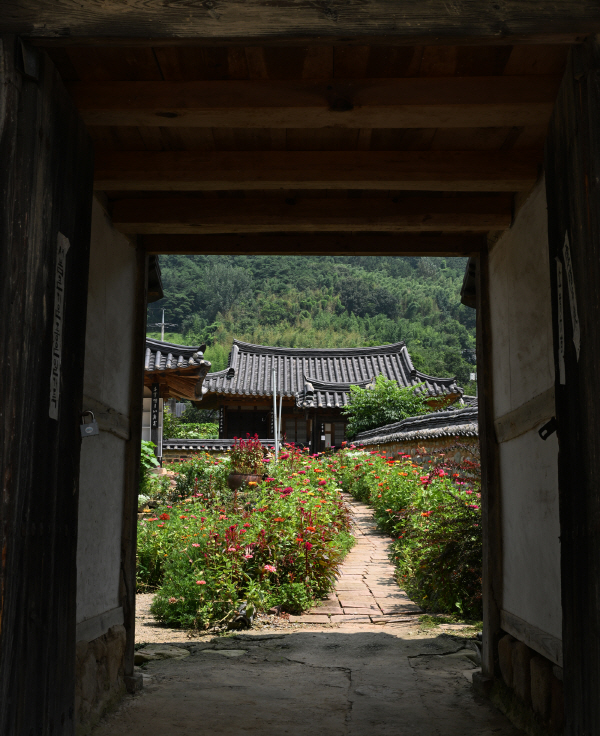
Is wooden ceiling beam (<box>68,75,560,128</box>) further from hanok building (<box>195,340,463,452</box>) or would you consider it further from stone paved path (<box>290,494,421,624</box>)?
hanok building (<box>195,340,463,452</box>)

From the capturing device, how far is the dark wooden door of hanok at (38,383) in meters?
2.22

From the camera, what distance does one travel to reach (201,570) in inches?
248

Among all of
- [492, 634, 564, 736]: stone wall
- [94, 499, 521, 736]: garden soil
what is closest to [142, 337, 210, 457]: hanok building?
[94, 499, 521, 736]: garden soil

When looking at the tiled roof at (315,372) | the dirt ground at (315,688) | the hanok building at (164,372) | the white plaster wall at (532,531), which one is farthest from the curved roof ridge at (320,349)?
the white plaster wall at (532,531)

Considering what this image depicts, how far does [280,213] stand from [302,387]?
2213 centimetres

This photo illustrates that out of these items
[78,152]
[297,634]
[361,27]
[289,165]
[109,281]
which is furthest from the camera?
[297,634]

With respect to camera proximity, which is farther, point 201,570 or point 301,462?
point 301,462

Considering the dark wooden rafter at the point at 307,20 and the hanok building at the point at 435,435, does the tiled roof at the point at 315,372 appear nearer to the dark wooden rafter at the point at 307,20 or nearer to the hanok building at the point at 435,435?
the hanok building at the point at 435,435

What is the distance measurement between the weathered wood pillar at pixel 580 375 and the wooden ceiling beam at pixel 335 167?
2.71ft

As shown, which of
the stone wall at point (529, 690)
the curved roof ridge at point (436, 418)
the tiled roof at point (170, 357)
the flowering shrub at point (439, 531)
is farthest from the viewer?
the tiled roof at point (170, 357)

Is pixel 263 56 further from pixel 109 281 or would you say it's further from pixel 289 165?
pixel 109 281

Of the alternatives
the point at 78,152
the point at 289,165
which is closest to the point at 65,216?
the point at 78,152

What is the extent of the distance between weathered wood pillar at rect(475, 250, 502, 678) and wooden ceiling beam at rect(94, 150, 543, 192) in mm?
1214

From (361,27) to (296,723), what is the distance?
11.6 feet
